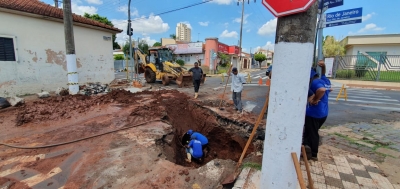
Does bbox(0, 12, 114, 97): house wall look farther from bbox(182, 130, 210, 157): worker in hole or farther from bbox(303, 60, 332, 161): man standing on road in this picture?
bbox(303, 60, 332, 161): man standing on road

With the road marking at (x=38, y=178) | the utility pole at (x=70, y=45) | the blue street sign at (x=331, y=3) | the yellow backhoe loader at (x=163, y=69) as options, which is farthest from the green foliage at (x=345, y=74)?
the road marking at (x=38, y=178)

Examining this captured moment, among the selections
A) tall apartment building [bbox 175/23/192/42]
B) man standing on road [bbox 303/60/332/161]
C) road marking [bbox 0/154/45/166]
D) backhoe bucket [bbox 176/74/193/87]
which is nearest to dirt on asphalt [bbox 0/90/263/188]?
road marking [bbox 0/154/45/166]

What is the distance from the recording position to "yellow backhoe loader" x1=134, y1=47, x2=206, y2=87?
1278 cm

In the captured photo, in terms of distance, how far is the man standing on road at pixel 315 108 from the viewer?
10.1ft

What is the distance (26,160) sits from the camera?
11.4ft

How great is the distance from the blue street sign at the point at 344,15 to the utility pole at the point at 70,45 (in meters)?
9.50

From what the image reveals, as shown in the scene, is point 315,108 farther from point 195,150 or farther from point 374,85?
→ point 374,85

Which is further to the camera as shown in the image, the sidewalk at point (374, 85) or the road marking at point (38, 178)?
the sidewalk at point (374, 85)

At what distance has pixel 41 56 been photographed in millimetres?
9094

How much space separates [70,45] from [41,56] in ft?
6.36

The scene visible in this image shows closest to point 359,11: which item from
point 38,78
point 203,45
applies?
point 38,78

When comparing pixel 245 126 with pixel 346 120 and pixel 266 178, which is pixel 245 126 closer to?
pixel 346 120

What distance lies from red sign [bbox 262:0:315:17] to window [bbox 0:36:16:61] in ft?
34.7

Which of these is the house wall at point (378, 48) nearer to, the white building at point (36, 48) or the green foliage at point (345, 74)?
the green foliage at point (345, 74)
